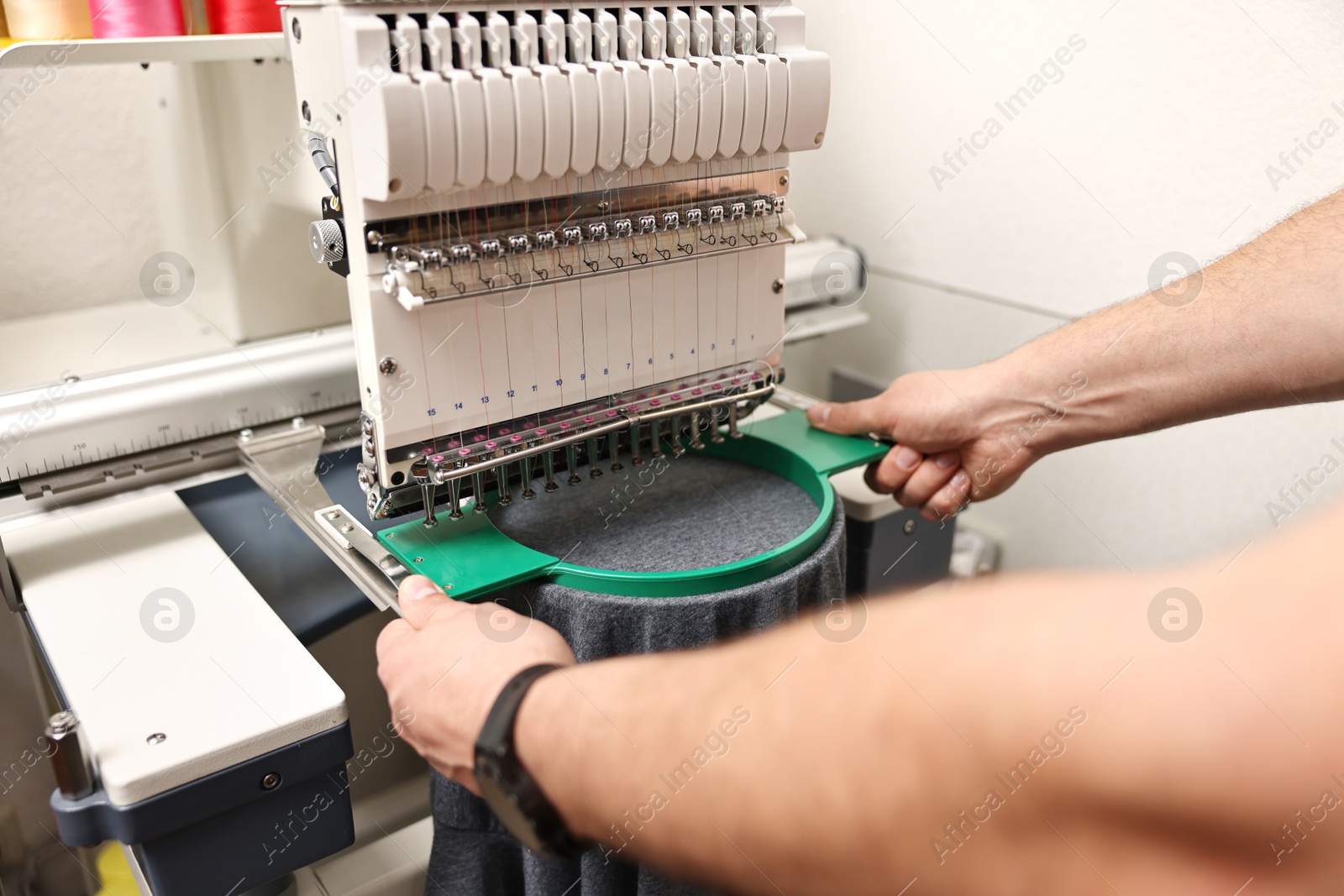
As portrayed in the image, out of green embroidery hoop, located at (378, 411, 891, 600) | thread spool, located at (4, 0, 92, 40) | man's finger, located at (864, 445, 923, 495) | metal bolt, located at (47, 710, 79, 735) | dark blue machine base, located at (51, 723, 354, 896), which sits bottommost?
dark blue machine base, located at (51, 723, 354, 896)

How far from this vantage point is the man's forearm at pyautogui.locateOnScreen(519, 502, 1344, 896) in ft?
1.37

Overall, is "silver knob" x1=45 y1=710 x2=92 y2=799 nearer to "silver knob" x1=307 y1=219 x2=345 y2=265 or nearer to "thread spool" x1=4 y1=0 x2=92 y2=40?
"silver knob" x1=307 y1=219 x2=345 y2=265

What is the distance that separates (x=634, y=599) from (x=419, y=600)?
200 millimetres

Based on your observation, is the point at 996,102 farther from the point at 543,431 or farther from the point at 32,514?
the point at 32,514

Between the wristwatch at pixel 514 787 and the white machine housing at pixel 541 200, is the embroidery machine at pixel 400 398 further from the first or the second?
the wristwatch at pixel 514 787

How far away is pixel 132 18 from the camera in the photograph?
3.63 ft

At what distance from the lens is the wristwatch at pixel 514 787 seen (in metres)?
0.67

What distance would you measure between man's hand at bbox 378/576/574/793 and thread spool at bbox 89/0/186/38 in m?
0.76

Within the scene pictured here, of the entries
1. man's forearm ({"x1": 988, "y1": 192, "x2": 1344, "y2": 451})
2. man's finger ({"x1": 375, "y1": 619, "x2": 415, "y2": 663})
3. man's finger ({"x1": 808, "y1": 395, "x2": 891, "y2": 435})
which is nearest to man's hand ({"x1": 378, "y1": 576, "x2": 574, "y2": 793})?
man's finger ({"x1": 375, "y1": 619, "x2": 415, "y2": 663})

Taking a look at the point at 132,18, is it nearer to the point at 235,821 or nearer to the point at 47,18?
the point at 47,18

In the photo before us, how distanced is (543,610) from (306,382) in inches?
21.2

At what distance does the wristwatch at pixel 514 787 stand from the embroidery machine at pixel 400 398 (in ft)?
0.75

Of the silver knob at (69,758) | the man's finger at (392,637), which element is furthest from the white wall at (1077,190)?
the silver knob at (69,758)

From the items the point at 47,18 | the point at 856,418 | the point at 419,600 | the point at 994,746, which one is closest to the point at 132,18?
the point at 47,18
